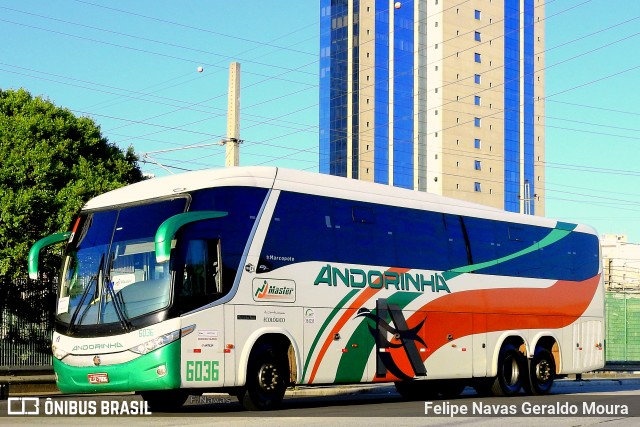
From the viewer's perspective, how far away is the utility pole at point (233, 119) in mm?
29516

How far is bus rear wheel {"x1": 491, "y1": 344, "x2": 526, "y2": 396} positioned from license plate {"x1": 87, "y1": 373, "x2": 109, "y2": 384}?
9394 mm

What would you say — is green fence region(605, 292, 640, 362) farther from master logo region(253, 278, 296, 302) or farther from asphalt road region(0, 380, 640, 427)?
master logo region(253, 278, 296, 302)

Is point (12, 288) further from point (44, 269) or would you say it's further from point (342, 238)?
point (342, 238)

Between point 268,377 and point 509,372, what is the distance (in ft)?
24.6

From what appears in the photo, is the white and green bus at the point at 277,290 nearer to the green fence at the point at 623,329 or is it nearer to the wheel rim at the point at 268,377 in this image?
the wheel rim at the point at 268,377

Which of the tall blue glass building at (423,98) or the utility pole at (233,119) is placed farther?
the tall blue glass building at (423,98)

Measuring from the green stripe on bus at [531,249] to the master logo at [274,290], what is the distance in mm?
4541

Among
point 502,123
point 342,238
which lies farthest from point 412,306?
point 502,123

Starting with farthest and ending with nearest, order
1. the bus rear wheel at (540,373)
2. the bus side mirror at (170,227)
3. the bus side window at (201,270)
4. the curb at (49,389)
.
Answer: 1. the curb at (49,389)
2. the bus rear wheel at (540,373)
3. the bus side window at (201,270)
4. the bus side mirror at (170,227)

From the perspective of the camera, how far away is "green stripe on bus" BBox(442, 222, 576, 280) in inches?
838
